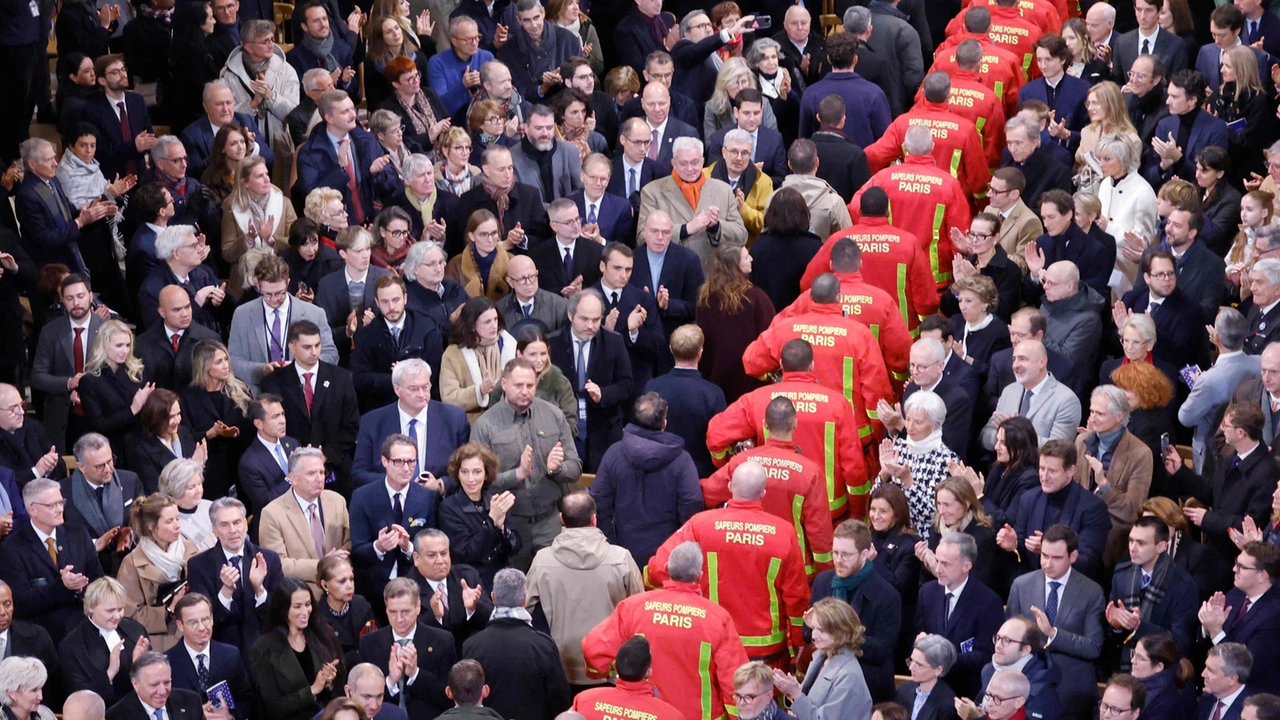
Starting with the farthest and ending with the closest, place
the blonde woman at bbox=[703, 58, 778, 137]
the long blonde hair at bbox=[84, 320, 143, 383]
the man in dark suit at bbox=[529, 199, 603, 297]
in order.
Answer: the blonde woman at bbox=[703, 58, 778, 137], the man in dark suit at bbox=[529, 199, 603, 297], the long blonde hair at bbox=[84, 320, 143, 383]

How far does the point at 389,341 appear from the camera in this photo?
10.9m

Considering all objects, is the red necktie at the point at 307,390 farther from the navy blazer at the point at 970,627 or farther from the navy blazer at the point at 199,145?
the navy blazer at the point at 970,627

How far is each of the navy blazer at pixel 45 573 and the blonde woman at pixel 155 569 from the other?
0.22m

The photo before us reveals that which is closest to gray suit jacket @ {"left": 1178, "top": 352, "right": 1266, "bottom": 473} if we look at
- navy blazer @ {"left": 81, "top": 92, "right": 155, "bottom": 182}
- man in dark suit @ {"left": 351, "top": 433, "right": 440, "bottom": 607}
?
man in dark suit @ {"left": 351, "top": 433, "right": 440, "bottom": 607}

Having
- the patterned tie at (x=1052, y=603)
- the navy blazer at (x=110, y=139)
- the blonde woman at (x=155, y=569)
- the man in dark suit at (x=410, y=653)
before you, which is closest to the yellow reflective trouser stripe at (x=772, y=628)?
the patterned tie at (x=1052, y=603)

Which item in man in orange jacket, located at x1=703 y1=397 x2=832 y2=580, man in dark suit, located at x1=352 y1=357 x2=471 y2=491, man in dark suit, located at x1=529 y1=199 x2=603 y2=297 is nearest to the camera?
man in orange jacket, located at x1=703 y1=397 x2=832 y2=580

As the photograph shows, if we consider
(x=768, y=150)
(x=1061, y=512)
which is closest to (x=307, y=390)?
(x=768, y=150)

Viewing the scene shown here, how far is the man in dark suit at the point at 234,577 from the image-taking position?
936 centimetres

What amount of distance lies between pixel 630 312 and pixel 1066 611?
10.2ft

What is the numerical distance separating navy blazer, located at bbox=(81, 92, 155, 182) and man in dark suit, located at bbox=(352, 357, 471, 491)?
3424mm

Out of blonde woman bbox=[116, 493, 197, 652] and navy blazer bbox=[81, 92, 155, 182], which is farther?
navy blazer bbox=[81, 92, 155, 182]

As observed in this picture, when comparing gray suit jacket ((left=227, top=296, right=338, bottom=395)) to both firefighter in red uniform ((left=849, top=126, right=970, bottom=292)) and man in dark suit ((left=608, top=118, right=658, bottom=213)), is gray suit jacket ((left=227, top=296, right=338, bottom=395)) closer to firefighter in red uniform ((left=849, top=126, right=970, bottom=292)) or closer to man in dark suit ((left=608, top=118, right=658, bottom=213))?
man in dark suit ((left=608, top=118, right=658, bottom=213))

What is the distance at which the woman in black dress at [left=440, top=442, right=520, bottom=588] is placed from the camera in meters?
9.62

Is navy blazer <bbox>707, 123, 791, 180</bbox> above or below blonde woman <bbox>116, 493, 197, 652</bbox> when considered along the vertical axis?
above
